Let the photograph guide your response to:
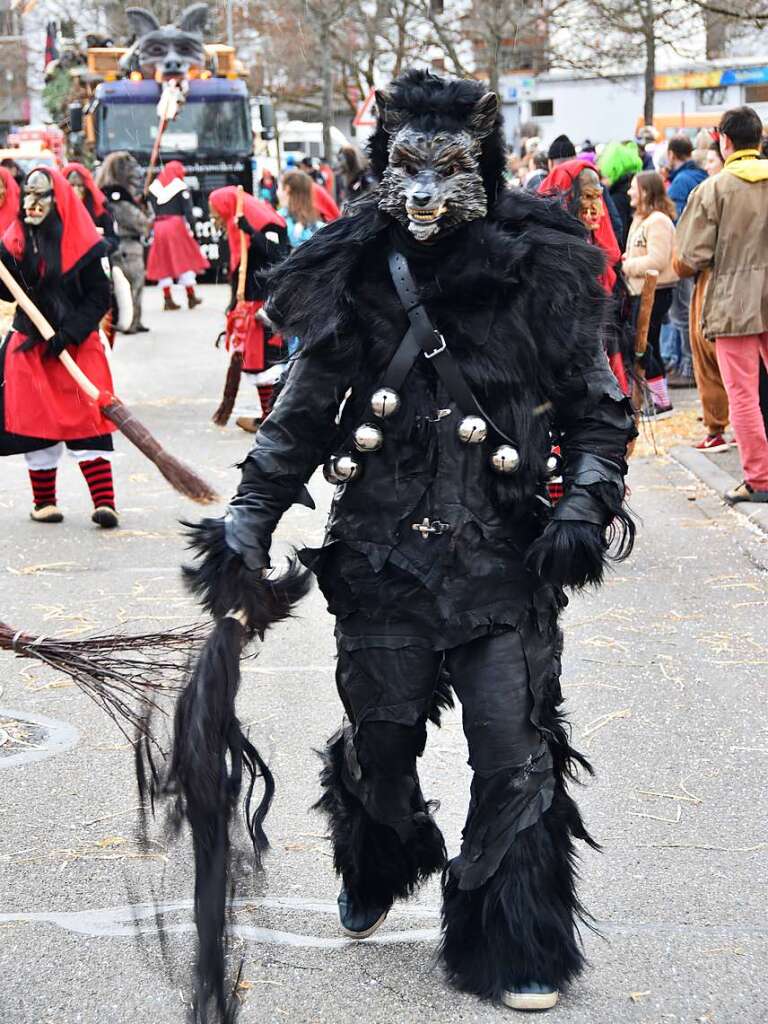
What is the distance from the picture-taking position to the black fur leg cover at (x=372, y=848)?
3.57 metres

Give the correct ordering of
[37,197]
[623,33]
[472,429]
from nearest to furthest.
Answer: [472,429] → [37,197] → [623,33]

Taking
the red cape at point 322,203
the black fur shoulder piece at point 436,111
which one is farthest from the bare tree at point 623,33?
the black fur shoulder piece at point 436,111

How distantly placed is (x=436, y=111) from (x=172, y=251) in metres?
17.8

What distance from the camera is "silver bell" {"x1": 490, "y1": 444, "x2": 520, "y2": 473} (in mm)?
3242

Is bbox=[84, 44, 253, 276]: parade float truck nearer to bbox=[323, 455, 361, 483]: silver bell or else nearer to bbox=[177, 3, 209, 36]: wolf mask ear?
bbox=[177, 3, 209, 36]: wolf mask ear

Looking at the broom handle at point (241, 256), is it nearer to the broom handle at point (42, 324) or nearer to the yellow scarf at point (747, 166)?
the broom handle at point (42, 324)

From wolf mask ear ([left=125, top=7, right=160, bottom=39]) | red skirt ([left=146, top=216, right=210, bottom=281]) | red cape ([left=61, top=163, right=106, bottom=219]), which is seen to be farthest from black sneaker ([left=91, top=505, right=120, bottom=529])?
wolf mask ear ([left=125, top=7, right=160, bottom=39])

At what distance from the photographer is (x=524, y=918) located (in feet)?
10.7

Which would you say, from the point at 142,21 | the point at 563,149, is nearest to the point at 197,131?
the point at 142,21

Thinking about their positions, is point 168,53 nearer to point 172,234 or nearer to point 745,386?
point 172,234

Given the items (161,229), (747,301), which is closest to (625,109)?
(161,229)

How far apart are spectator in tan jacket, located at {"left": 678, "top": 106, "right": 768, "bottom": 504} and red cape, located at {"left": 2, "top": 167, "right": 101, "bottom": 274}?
3379 millimetres

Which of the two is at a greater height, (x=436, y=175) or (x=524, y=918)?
(x=436, y=175)

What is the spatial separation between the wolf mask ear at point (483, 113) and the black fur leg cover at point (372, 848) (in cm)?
143
